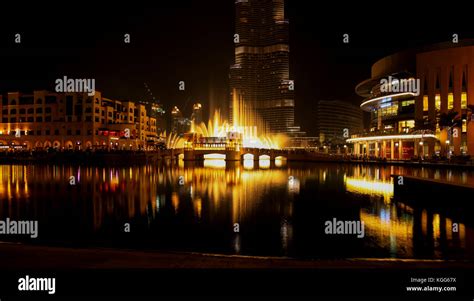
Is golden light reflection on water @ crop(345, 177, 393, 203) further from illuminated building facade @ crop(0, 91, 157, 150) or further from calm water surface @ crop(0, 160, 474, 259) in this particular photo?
illuminated building facade @ crop(0, 91, 157, 150)

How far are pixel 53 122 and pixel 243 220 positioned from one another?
10183 centimetres

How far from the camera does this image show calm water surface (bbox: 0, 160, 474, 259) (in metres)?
16.4

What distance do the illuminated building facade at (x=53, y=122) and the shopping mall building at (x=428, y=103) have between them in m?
74.7

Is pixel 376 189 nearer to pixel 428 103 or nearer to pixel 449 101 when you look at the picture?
pixel 449 101

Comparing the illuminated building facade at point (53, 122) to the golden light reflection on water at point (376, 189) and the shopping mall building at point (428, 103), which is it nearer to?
the shopping mall building at point (428, 103)

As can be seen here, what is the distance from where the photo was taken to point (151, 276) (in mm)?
8039

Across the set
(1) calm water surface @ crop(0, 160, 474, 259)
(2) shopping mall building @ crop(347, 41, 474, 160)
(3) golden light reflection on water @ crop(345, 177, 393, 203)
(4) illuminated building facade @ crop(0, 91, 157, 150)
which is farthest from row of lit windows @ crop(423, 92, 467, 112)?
(4) illuminated building facade @ crop(0, 91, 157, 150)

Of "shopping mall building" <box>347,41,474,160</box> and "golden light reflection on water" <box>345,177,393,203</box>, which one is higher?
"shopping mall building" <box>347,41,474,160</box>

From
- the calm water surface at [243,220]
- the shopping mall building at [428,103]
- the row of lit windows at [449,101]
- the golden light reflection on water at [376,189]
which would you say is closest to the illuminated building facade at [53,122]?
the calm water surface at [243,220]

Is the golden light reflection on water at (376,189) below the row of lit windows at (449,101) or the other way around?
below

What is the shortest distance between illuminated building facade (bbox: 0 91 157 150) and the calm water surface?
7445 centimetres

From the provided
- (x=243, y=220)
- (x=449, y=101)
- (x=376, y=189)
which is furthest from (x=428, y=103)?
(x=243, y=220)

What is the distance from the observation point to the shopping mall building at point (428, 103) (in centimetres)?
7012

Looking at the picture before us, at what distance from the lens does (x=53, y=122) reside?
355 ft
